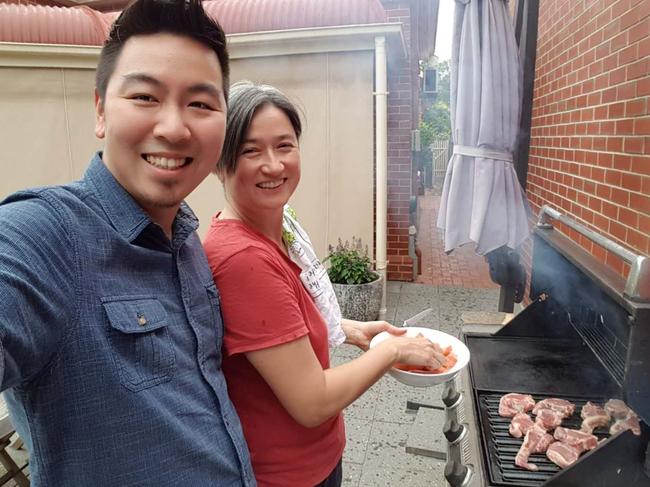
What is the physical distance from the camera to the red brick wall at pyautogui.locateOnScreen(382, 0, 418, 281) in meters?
6.57

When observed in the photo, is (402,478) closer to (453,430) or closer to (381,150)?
(453,430)

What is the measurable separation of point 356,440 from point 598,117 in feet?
9.10

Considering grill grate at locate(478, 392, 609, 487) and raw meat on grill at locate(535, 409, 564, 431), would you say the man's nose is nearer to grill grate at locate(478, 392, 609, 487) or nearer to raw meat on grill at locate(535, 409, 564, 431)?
grill grate at locate(478, 392, 609, 487)

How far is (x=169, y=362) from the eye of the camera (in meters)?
1.12

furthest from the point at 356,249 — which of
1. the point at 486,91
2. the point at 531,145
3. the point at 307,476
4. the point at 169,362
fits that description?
the point at 169,362

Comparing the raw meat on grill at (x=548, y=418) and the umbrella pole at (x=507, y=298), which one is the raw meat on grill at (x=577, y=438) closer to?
the raw meat on grill at (x=548, y=418)

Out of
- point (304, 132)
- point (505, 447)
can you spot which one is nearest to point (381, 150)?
point (304, 132)

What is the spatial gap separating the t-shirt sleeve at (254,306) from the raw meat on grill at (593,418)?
150 centimetres

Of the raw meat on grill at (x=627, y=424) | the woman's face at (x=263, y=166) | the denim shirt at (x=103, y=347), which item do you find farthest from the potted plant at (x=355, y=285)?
the denim shirt at (x=103, y=347)

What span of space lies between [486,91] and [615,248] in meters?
2.08

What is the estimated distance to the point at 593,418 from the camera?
2156mm

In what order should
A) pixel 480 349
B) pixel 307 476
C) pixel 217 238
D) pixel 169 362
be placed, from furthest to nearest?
pixel 480 349, pixel 307 476, pixel 217 238, pixel 169 362

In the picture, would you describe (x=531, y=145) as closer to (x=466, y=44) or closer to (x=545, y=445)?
(x=466, y=44)

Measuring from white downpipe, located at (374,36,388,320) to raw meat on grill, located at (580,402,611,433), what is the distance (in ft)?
11.8
